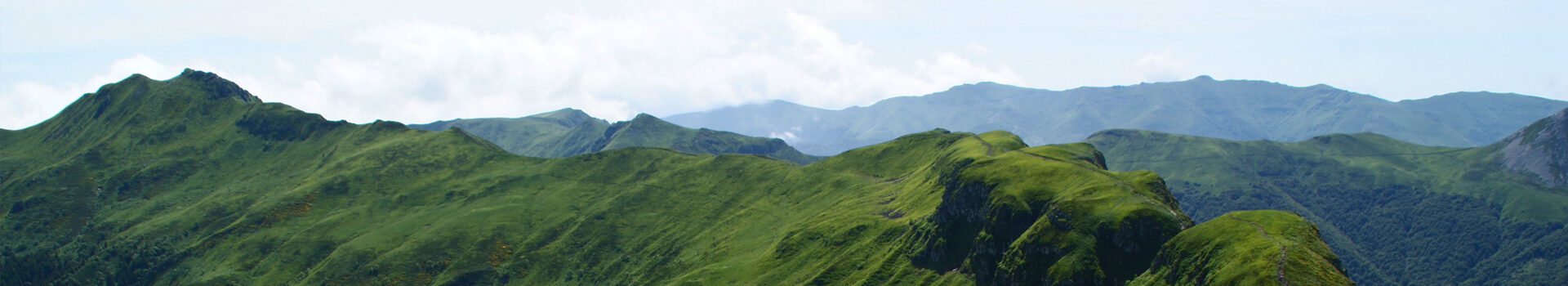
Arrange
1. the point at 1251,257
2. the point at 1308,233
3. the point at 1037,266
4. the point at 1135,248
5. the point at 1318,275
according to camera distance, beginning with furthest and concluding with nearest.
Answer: the point at 1037,266 < the point at 1135,248 < the point at 1308,233 < the point at 1251,257 < the point at 1318,275

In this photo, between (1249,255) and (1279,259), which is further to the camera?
(1249,255)

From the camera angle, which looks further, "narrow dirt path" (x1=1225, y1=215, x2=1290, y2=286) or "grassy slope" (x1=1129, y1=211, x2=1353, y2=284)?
"grassy slope" (x1=1129, y1=211, x2=1353, y2=284)

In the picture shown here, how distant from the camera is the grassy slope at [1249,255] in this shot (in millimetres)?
142500

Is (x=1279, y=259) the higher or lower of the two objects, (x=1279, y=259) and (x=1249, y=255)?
the lower

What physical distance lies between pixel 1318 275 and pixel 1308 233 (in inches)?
1085

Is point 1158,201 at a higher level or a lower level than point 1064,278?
higher

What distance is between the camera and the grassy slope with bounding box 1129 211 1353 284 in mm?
142500

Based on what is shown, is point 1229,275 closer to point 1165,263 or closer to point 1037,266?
point 1165,263

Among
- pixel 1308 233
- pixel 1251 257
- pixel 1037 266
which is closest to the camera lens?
pixel 1251 257

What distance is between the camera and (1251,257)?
151 m

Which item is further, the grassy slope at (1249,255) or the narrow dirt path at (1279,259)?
the grassy slope at (1249,255)

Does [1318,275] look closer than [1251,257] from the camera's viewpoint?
Yes

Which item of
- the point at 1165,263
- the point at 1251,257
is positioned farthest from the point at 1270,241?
the point at 1165,263

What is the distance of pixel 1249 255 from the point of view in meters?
152
